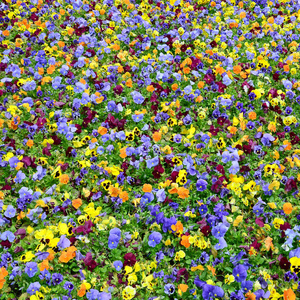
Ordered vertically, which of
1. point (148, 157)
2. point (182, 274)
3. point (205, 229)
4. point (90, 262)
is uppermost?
point (148, 157)

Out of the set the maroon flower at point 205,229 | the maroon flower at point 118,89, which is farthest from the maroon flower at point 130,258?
the maroon flower at point 118,89

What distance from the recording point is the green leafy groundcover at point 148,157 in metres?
3.37

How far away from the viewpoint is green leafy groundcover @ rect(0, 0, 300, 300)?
337cm

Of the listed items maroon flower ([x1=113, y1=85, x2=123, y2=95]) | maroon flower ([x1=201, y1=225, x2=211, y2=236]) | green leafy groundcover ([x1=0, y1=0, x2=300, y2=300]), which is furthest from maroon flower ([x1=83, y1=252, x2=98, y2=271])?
maroon flower ([x1=113, y1=85, x2=123, y2=95])

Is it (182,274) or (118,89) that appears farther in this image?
(118,89)

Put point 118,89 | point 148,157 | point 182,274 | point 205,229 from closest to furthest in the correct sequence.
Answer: point 182,274 → point 205,229 → point 148,157 → point 118,89

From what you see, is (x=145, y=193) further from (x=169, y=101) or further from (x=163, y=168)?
(x=169, y=101)

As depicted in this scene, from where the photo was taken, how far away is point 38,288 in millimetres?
3201

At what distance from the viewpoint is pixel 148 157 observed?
4.39 m

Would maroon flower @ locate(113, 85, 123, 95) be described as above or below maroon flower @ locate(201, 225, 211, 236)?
above

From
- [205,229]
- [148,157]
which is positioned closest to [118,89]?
→ [148,157]

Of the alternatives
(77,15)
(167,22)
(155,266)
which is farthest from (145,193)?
(77,15)

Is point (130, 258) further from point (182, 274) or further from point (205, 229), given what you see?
point (205, 229)

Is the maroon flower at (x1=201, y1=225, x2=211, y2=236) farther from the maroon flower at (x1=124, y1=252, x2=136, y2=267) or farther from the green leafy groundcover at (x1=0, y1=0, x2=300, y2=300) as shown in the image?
the maroon flower at (x1=124, y1=252, x2=136, y2=267)
